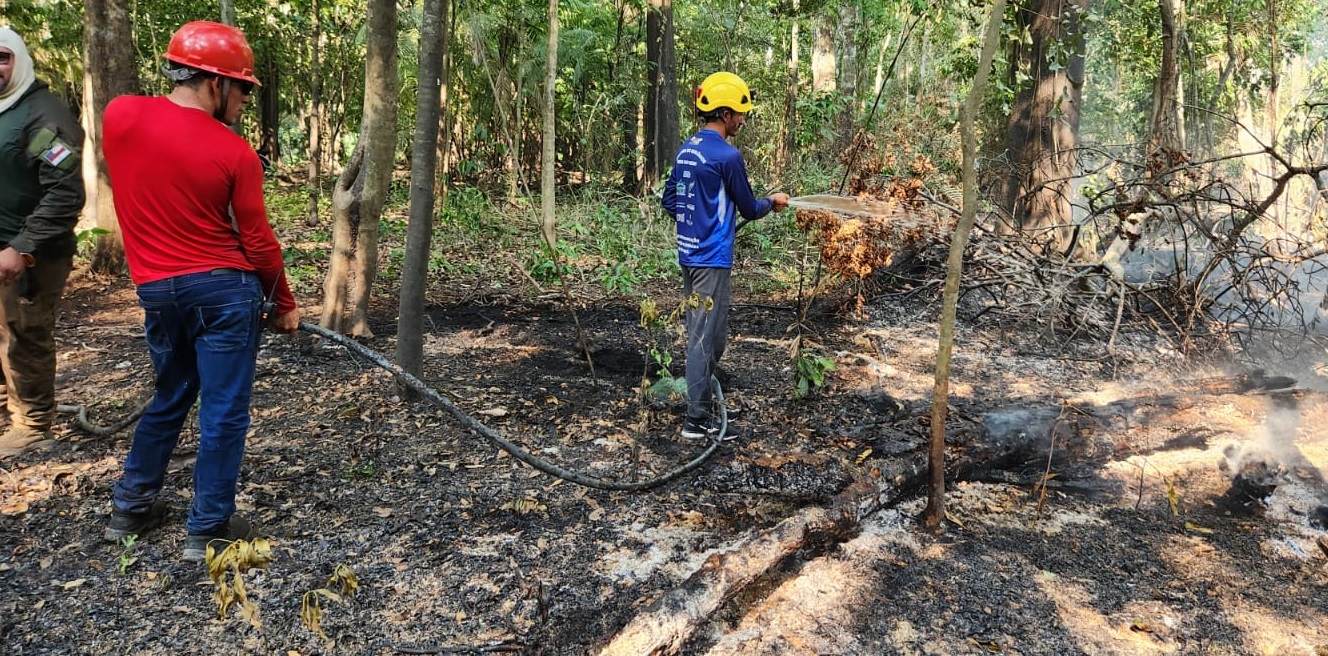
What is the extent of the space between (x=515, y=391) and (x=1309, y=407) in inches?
200

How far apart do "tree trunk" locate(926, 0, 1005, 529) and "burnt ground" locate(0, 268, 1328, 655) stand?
257 millimetres

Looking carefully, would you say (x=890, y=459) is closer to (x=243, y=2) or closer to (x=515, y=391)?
(x=515, y=391)

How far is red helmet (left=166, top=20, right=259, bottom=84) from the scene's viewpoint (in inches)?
108

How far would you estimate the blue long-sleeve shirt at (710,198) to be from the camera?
14.3 feet

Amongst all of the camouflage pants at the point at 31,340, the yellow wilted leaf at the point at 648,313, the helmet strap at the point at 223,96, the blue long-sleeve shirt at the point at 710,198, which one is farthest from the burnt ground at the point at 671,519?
the helmet strap at the point at 223,96

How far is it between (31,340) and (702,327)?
350 centimetres

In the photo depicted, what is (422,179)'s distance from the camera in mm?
4484

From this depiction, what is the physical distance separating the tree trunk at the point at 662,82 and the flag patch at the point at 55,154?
866 centimetres

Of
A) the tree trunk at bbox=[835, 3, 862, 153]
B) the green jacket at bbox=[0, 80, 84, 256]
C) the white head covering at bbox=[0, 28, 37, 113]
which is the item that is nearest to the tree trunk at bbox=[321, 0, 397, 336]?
the green jacket at bbox=[0, 80, 84, 256]

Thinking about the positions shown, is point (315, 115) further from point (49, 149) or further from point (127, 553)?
point (127, 553)

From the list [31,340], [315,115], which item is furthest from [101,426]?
[315,115]

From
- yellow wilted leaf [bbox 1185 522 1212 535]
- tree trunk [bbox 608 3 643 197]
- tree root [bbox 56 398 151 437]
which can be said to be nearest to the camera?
yellow wilted leaf [bbox 1185 522 1212 535]

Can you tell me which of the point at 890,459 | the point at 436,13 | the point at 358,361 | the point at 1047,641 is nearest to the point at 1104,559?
the point at 1047,641

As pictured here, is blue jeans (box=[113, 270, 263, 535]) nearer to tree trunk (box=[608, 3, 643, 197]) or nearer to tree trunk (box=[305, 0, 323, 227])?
tree trunk (box=[305, 0, 323, 227])
